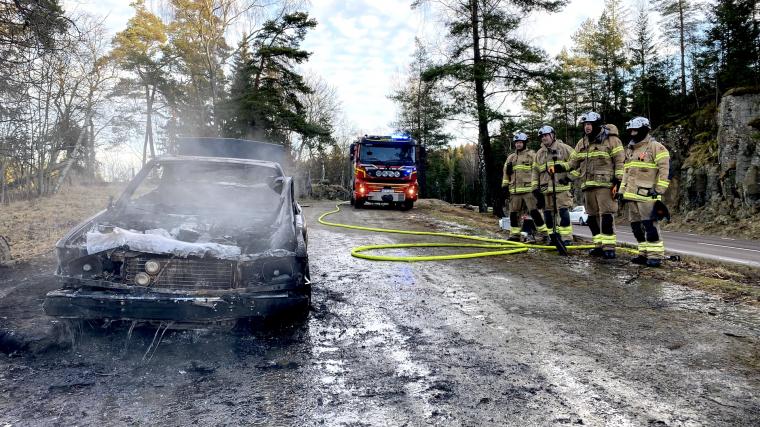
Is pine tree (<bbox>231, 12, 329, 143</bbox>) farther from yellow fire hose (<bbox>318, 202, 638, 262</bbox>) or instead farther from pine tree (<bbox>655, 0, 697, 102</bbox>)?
pine tree (<bbox>655, 0, 697, 102</bbox>)

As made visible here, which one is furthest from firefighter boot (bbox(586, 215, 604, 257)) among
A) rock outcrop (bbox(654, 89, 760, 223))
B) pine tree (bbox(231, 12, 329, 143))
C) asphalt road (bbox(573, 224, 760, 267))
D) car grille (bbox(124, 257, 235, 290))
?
pine tree (bbox(231, 12, 329, 143))

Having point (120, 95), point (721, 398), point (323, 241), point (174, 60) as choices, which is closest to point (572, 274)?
point (721, 398)

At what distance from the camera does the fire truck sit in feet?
50.8

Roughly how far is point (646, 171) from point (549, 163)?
1636mm

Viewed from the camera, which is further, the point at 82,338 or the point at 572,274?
the point at 572,274

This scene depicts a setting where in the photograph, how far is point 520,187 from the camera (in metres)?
8.00

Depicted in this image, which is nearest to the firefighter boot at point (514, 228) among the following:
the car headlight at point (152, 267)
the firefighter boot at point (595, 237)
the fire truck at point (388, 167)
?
the firefighter boot at point (595, 237)

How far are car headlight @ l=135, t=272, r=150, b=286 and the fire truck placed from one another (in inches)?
499

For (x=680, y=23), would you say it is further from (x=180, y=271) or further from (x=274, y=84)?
(x=180, y=271)

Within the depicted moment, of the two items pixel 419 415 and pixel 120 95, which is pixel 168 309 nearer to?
pixel 419 415

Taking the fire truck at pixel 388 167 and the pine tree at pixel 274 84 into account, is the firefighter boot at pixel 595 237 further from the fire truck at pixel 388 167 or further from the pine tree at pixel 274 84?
the pine tree at pixel 274 84

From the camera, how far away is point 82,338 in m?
3.11

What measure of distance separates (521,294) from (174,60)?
27.6 m

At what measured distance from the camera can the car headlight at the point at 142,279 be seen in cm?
304
